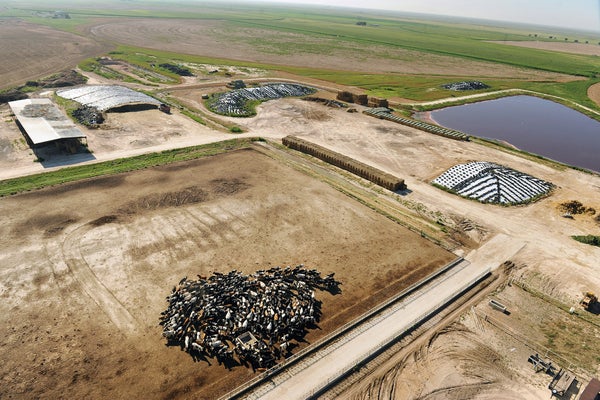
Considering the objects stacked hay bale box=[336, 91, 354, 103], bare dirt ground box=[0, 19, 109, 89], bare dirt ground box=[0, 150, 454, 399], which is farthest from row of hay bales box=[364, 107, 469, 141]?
bare dirt ground box=[0, 19, 109, 89]

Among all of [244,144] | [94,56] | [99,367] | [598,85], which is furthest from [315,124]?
[598,85]

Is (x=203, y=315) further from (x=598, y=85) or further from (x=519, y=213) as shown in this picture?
(x=598, y=85)

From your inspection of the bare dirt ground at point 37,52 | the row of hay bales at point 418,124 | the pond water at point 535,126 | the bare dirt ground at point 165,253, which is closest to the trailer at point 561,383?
the bare dirt ground at point 165,253

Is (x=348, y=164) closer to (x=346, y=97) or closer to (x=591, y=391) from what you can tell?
(x=591, y=391)

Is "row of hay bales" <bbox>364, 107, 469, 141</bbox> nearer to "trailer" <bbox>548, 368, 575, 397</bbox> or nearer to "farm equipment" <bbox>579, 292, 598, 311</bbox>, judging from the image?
"farm equipment" <bbox>579, 292, 598, 311</bbox>

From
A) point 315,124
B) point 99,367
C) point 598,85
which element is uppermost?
point 598,85
